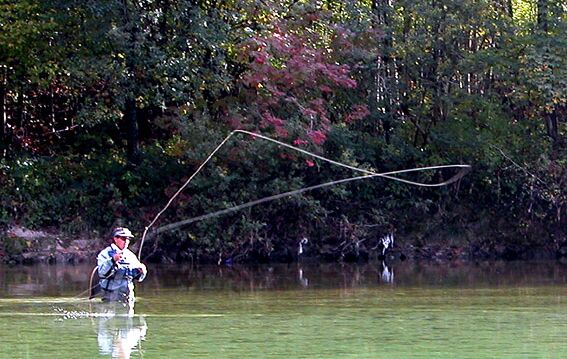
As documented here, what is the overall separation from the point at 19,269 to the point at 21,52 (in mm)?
5105

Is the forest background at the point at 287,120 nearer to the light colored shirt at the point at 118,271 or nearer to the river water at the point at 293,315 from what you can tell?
the river water at the point at 293,315

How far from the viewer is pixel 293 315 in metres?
16.0

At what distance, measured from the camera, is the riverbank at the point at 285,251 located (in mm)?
27016

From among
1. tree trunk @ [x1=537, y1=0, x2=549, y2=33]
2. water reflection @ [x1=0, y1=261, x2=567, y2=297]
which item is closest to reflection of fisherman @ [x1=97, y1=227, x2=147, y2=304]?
water reflection @ [x1=0, y1=261, x2=567, y2=297]

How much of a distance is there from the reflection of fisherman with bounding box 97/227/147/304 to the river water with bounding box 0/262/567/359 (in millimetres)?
240

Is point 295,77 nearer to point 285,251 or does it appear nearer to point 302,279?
point 285,251

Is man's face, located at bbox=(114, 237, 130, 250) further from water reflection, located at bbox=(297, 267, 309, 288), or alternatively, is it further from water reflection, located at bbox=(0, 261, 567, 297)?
water reflection, located at bbox=(297, 267, 309, 288)

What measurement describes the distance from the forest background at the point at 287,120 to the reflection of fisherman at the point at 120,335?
37.7 ft

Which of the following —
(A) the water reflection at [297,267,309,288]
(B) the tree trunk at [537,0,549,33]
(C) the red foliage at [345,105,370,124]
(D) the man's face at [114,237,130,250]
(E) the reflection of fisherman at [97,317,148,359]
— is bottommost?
(E) the reflection of fisherman at [97,317,148,359]

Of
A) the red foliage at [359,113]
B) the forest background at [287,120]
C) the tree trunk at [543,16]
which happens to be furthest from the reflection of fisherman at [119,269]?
the tree trunk at [543,16]

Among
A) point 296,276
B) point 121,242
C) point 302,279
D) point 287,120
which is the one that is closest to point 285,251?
point 287,120

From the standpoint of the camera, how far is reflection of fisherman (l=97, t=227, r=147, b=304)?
16.4 metres

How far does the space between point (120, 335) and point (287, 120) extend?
13286 mm

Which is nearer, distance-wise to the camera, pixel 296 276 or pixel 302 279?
pixel 302 279
